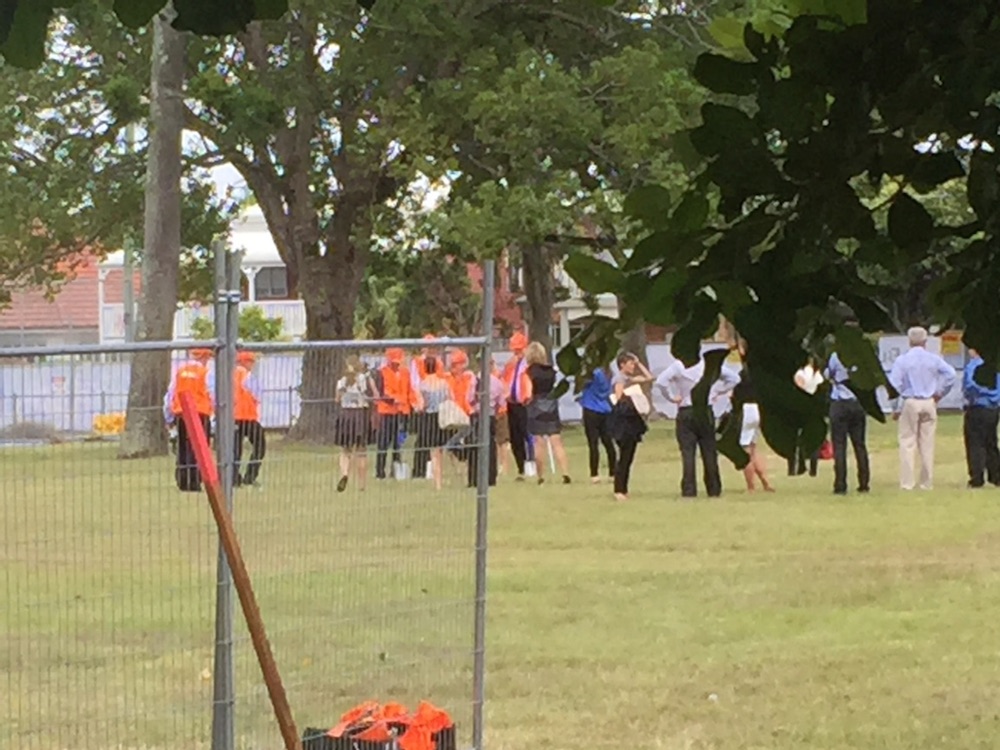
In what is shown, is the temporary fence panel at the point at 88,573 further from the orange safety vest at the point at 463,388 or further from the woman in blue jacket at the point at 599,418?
the woman in blue jacket at the point at 599,418

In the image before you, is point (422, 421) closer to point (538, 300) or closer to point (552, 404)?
point (552, 404)

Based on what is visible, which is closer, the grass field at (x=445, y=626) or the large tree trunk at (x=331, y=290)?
the grass field at (x=445, y=626)

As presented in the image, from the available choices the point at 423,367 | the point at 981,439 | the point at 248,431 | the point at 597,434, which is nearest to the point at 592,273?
the point at 248,431

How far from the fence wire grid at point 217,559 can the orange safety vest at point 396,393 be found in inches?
2.1

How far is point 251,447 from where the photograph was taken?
6.80 meters

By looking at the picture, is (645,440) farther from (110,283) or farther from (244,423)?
(110,283)

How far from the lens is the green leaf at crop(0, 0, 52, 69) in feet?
8.61

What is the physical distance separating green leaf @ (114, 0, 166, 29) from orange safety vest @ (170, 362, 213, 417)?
3.78 m

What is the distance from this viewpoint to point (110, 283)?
81062 millimetres

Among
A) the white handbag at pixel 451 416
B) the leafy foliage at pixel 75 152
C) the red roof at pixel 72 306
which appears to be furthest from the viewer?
the red roof at pixel 72 306

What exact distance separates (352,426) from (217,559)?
64 cm

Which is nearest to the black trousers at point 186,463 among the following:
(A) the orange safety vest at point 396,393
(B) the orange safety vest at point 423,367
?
(A) the orange safety vest at point 396,393

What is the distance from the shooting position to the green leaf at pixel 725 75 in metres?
2.74

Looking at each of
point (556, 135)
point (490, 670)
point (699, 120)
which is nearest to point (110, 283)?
point (556, 135)
